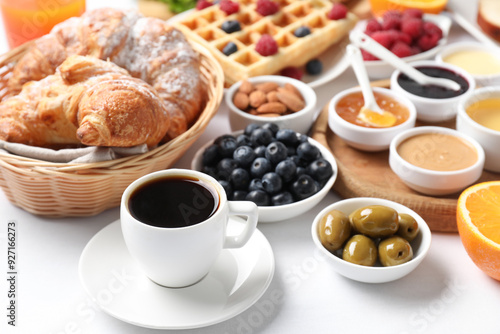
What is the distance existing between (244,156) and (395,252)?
433 millimetres

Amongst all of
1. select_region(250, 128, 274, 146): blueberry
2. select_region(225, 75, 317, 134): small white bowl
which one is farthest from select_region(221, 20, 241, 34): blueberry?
select_region(250, 128, 274, 146): blueberry

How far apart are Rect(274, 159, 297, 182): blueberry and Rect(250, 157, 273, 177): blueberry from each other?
22 millimetres

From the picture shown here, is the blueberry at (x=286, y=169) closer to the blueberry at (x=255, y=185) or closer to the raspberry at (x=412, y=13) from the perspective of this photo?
the blueberry at (x=255, y=185)

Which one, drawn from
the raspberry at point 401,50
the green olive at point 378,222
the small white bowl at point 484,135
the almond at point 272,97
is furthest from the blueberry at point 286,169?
the raspberry at point 401,50

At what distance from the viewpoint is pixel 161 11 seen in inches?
90.9

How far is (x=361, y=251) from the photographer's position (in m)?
1.20

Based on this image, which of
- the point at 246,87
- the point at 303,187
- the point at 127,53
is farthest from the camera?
the point at 246,87

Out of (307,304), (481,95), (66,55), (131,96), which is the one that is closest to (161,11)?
(66,55)

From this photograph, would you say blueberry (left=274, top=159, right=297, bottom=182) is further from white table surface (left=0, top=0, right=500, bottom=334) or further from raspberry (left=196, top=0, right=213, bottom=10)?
raspberry (left=196, top=0, right=213, bottom=10)

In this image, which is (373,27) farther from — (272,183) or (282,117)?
(272,183)

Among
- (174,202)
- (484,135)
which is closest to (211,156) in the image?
(174,202)

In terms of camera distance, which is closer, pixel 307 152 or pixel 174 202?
pixel 174 202

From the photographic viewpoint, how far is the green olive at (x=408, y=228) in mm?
1253

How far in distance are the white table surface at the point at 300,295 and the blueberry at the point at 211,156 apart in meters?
0.22
